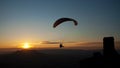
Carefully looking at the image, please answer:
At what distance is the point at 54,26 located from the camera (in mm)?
56844

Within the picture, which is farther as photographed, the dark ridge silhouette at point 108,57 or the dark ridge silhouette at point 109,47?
the dark ridge silhouette at point 109,47

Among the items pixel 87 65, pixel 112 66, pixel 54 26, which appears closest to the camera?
pixel 112 66

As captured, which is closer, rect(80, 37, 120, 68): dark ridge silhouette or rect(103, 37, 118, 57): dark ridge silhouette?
rect(80, 37, 120, 68): dark ridge silhouette

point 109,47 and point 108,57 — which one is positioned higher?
point 109,47

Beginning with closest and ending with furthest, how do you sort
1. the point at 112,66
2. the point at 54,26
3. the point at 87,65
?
the point at 112,66 < the point at 87,65 < the point at 54,26

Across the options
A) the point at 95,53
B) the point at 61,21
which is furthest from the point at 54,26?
the point at 95,53

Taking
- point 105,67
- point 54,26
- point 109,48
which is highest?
point 54,26

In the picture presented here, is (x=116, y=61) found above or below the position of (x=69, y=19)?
below

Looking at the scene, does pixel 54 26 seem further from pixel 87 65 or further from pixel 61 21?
pixel 87 65

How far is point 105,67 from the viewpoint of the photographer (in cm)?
4909

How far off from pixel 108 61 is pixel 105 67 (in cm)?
138

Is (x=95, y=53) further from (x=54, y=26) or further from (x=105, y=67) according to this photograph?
(x=54, y=26)

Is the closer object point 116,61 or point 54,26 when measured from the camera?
point 116,61

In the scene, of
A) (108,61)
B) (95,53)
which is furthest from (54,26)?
(108,61)
